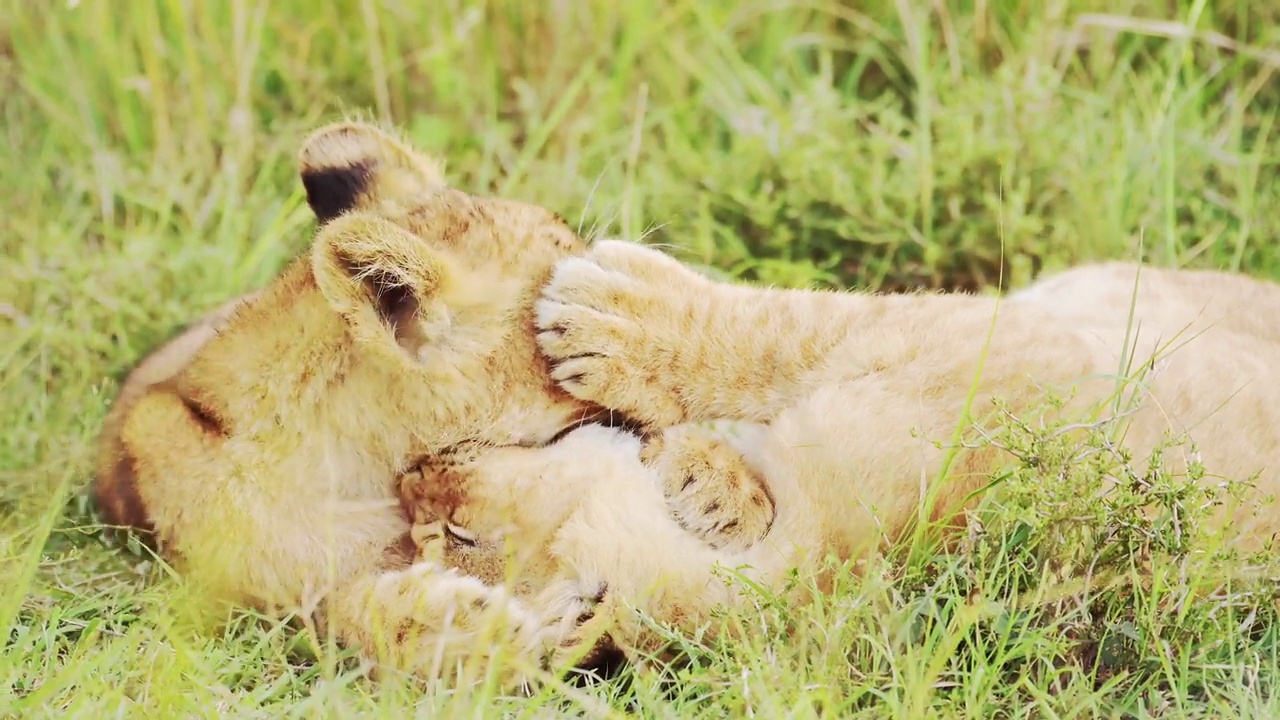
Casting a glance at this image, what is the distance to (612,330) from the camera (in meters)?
2.88

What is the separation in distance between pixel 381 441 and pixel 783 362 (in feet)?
3.00

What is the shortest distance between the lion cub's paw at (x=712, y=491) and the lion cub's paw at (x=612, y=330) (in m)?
0.14

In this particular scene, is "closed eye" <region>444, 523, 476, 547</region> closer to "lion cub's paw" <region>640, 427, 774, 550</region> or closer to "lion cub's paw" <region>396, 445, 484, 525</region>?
"lion cub's paw" <region>396, 445, 484, 525</region>

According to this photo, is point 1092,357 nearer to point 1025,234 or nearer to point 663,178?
point 1025,234

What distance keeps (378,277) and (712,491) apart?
31.4 inches

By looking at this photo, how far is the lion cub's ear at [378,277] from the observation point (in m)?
2.51

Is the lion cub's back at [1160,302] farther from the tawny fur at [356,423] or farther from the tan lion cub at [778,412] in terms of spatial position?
the tawny fur at [356,423]

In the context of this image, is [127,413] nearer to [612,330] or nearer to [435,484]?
[435,484]

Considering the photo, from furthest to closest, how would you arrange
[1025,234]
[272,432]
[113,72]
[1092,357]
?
[113,72] → [1025,234] → [1092,357] → [272,432]

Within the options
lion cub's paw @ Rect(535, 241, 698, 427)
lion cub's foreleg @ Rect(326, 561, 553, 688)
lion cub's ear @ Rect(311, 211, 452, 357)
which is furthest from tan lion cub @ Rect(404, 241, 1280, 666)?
lion cub's ear @ Rect(311, 211, 452, 357)

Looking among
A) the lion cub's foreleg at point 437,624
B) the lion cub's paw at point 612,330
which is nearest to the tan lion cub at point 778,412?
the lion cub's paw at point 612,330

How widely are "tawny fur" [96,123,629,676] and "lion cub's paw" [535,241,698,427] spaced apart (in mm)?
54

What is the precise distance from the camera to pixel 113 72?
503 cm

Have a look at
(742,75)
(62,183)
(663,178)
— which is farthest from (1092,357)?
(62,183)
